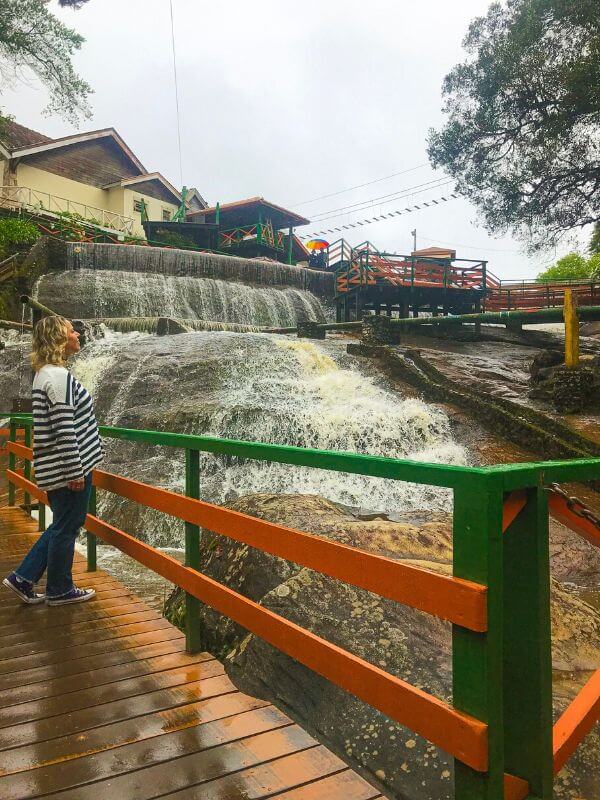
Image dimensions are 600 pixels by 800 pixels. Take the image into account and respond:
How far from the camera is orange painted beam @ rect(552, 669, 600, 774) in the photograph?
4.62ft

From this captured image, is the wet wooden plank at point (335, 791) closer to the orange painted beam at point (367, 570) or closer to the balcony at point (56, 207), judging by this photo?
the orange painted beam at point (367, 570)

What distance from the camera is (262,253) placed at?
32906 millimetres

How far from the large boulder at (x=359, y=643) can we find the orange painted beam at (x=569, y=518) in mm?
1409

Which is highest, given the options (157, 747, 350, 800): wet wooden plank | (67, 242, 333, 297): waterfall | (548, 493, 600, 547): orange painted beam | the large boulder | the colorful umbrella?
the colorful umbrella

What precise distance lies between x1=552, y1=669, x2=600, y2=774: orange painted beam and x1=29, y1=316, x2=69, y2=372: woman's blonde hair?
10.2 feet

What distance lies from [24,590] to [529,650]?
134 inches

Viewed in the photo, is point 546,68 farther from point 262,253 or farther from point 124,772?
point 124,772

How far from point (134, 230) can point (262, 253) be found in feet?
24.2

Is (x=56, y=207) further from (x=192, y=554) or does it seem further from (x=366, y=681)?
(x=366, y=681)

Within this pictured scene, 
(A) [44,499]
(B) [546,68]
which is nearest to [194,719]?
(A) [44,499]

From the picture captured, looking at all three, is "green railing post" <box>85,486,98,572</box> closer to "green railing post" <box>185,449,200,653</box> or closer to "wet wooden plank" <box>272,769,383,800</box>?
"green railing post" <box>185,449,200,653</box>

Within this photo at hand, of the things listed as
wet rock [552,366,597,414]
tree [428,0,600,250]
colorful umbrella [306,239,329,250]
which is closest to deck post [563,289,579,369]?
wet rock [552,366,597,414]

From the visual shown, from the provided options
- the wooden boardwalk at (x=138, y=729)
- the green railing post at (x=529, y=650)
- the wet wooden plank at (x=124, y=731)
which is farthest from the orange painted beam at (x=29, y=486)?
the green railing post at (x=529, y=650)

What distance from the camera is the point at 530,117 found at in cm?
2108
